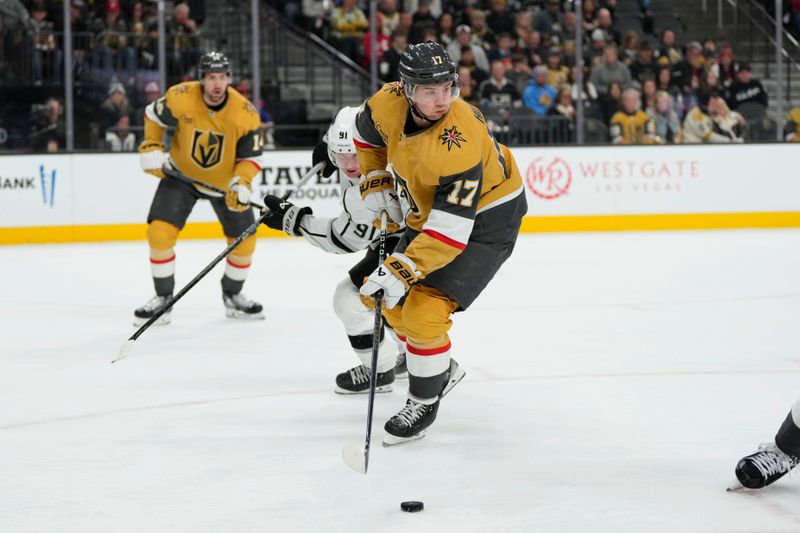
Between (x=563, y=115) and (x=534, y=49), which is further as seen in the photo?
(x=534, y=49)

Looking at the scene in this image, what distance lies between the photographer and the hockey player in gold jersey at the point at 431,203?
313 centimetres

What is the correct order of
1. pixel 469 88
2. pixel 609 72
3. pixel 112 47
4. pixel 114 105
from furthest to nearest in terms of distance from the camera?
pixel 609 72 → pixel 469 88 → pixel 112 47 → pixel 114 105

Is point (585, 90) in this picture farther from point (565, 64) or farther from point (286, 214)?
point (286, 214)

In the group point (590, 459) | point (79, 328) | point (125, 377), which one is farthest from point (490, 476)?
point (79, 328)

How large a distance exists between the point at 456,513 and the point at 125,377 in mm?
2003

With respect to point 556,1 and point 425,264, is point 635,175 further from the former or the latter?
point 425,264

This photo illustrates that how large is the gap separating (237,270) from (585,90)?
506cm

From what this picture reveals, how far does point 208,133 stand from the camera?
18.6 ft

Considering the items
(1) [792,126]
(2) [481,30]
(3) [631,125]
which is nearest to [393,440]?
(3) [631,125]

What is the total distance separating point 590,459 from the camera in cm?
319

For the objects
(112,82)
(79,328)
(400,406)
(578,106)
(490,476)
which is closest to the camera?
(490,476)

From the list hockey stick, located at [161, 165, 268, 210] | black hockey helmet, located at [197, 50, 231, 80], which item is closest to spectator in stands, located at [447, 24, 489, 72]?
hockey stick, located at [161, 165, 268, 210]

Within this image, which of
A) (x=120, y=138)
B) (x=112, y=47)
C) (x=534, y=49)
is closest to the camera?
(x=120, y=138)

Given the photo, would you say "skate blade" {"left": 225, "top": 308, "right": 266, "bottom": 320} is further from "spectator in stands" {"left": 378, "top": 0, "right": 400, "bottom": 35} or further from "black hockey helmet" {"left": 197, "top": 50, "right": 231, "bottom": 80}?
"spectator in stands" {"left": 378, "top": 0, "right": 400, "bottom": 35}
